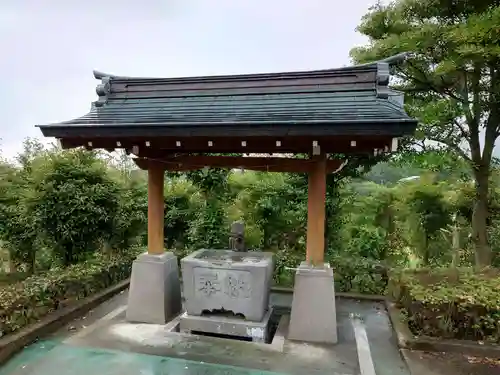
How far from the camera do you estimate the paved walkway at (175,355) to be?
13.0 feet

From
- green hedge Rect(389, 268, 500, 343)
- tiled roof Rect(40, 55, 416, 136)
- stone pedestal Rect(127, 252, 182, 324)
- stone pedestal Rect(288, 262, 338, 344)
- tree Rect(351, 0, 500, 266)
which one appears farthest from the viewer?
tree Rect(351, 0, 500, 266)

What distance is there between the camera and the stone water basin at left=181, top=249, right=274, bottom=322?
4824mm

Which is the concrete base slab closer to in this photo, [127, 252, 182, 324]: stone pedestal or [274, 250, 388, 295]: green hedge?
[127, 252, 182, 324]: stone pedestal

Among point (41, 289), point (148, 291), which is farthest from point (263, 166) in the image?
point (41, 289)

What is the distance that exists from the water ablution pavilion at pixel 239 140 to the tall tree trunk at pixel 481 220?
334 cm

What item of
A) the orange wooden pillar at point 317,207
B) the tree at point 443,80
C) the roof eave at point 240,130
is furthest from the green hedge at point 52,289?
the tree at point 443,80

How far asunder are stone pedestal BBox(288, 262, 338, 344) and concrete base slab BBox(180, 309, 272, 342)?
40cm

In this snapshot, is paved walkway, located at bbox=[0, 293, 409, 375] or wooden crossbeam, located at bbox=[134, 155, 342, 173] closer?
paved walkway, located at bbox=[0, 293, 409, 375]

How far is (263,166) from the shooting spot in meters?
5.05

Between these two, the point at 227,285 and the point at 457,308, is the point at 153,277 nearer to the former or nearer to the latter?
the point at 227,285

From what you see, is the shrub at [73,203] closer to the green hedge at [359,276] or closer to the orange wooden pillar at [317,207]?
the orange wooden pillar at [317,207]

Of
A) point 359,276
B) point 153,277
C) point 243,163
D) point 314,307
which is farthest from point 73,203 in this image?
point 359,276

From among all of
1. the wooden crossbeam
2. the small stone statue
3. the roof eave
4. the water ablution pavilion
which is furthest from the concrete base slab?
the roof eave

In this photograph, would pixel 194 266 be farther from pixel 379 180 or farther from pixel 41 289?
pixel 379 180
